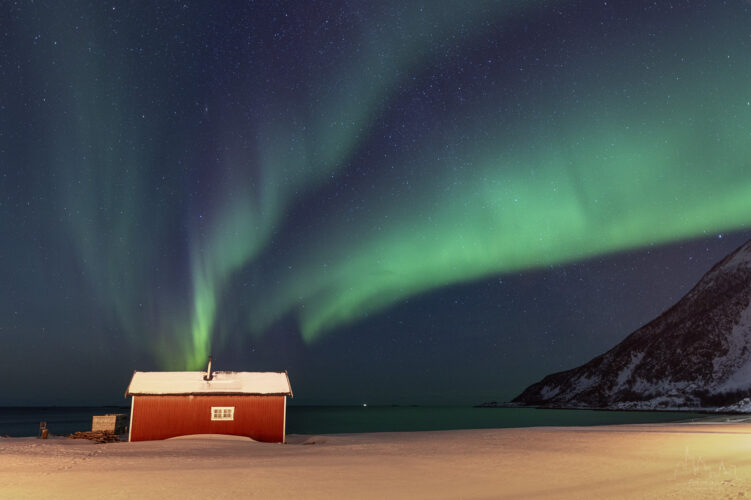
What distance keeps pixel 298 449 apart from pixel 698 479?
59.5 feet

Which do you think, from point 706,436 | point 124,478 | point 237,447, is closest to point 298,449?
point 237,447

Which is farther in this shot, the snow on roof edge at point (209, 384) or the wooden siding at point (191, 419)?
the snow on roof edge at point (209, 384)

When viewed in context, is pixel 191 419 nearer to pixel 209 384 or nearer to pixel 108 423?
pixel 209 384

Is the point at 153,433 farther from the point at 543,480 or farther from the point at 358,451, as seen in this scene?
the point at 543,480

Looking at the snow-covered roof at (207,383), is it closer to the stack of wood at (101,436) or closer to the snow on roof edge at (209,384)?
the snow on roof edge at (209,384)

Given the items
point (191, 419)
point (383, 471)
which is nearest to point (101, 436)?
point (191, 419)

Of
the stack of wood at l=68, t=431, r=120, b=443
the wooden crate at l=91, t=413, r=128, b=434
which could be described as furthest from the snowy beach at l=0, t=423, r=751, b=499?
the wooden crate at l=91, t=413, r=128, b=434

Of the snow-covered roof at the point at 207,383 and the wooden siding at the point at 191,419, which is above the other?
the snow-covered roof at the point at 207,383

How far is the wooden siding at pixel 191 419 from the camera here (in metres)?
35.2

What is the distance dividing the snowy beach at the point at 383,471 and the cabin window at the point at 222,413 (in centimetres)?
428

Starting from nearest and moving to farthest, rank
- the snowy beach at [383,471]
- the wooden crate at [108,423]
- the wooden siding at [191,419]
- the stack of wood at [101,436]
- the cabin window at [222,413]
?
the snowy beach at [383,471] < the wooden siding at [191,419] < the cabin window at [222,413] < the stack of wood at [101,436] < the wooden crate at [108,423]

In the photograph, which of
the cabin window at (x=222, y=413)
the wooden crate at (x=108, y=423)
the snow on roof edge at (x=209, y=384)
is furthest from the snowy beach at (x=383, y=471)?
the wooden crate at (x=108, y=423)

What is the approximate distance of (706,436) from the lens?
35.9m

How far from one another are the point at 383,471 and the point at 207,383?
1946cm
